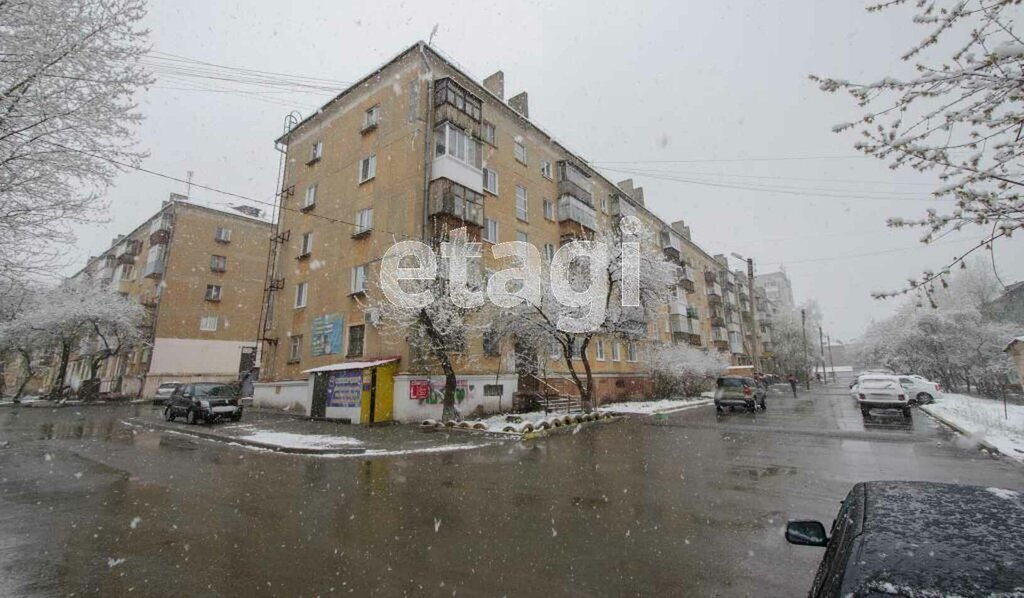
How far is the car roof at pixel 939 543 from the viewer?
5.29 feet

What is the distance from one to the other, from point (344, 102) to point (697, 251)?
41368 millimetres

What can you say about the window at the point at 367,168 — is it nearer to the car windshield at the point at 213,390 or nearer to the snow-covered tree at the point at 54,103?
the car windshield at the point at 213,390

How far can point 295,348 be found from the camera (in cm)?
2402

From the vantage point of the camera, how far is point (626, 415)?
71.7 ft

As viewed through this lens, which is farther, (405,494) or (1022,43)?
(405,494)

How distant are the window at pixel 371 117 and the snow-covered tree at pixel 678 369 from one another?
22.5 metres

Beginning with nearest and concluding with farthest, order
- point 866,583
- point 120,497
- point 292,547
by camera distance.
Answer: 1. point 866,583
2. point 292,547
3. point 120,497

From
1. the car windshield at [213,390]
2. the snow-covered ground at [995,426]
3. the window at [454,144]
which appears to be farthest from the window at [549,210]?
the snow-covered ground at [995,426]

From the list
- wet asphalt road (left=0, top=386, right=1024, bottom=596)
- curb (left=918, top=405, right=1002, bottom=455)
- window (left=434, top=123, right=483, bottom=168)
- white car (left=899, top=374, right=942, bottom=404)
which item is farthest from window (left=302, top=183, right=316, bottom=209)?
white car (left=899, top=374, right=942, bottom=404)

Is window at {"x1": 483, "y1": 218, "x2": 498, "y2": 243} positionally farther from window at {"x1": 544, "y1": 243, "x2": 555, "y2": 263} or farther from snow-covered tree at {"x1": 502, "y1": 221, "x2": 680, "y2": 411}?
window at {"x1": 544, "y1": 243, "x2": 555, "y2": 263}

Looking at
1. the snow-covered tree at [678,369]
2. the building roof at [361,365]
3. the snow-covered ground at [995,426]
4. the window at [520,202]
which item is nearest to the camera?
the snow-covered ground at [995,426]

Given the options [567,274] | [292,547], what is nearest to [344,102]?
[567,274]

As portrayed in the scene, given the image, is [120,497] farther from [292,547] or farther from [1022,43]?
[1022,43]

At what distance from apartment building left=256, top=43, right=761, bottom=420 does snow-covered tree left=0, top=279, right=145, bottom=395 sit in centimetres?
1813
